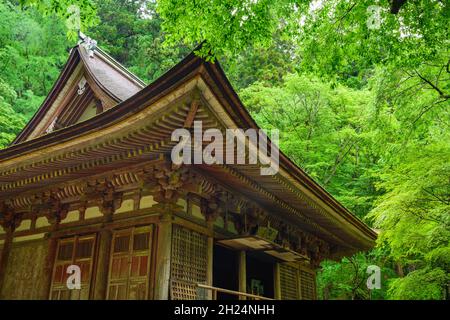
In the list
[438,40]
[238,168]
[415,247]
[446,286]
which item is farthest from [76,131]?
[446,286]

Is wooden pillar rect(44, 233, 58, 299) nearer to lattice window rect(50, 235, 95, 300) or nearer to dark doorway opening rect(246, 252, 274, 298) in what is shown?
lattice window rect(50, 235, 95, 300)

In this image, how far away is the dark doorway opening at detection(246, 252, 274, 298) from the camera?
10.5 meters

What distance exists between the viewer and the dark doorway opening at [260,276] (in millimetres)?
10539

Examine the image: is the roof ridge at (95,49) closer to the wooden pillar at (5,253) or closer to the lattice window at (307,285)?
the wooden pillar at (5,253)

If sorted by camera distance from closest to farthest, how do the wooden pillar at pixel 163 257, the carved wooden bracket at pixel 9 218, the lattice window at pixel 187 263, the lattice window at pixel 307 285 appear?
the wooden pillar at pixel 163 257 → the lattice window at pixel 187 263 → the carved wooden bracket at pixel 9 218 → the lattice window at pixel 307 285

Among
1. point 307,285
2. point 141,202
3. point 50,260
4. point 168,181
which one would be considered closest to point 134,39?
point 307,285

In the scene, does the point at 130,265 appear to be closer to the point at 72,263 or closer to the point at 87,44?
the point at 72,263

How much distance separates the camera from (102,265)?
7438 mm

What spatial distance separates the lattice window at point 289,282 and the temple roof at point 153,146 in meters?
1.37

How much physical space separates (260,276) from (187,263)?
441cm

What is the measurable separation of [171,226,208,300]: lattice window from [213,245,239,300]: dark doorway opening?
7.92ft

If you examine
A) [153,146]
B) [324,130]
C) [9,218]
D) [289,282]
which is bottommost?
[289,282]

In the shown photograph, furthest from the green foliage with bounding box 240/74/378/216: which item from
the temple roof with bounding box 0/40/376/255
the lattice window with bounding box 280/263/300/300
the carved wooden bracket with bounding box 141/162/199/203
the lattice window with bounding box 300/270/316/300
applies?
the carved wooden bracket with bounding box 141/162/199/203

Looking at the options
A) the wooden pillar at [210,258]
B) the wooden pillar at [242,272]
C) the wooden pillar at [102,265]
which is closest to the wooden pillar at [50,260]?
the wooden pillar at [102,265]
